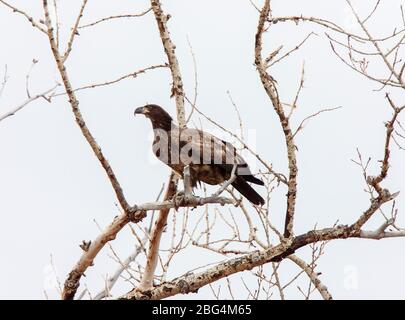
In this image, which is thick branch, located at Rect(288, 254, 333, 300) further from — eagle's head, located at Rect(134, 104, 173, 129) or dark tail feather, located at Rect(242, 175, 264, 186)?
eagle's head, located at Rect(134, 104, 173, 129)

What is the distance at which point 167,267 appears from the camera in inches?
330

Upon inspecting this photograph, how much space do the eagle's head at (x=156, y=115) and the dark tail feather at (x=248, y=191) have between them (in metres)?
1.05

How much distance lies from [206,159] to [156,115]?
1141 millimetres

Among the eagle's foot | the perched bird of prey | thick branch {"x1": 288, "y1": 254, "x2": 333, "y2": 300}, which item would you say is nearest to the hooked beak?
the perched bird of prey

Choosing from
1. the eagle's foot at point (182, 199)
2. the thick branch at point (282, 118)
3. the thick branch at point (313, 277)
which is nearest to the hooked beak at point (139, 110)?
the eagle's foot at point (182, 199)

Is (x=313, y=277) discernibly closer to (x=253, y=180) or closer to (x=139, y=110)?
(x=253, y=180)

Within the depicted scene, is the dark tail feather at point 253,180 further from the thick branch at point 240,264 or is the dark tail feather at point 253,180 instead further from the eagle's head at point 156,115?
the thick branch at point 240,264

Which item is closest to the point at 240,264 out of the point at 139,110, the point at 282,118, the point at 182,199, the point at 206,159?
the point at 182,199

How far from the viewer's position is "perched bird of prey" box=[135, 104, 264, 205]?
862 centimetres

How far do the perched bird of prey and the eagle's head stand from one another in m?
0.51

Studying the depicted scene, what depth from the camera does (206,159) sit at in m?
8.68

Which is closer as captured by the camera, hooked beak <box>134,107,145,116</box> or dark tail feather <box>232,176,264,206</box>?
dark tail feather <box>232,176,264,206</box>
